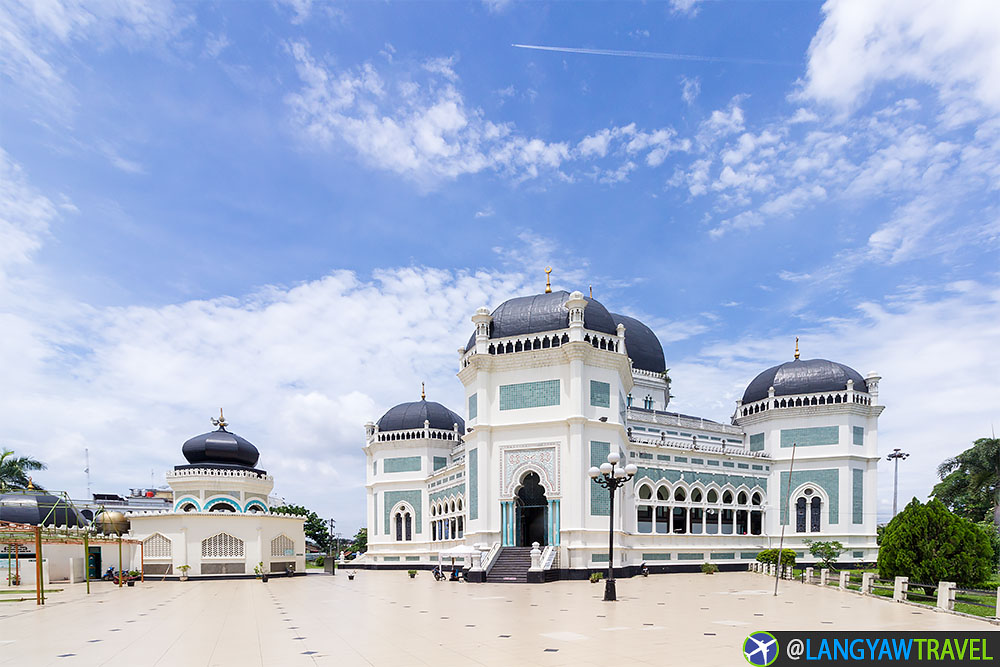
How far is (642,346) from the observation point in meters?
51.9

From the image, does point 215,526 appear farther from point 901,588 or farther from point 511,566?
point 901,588

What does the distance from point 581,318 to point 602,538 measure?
35.8 feet

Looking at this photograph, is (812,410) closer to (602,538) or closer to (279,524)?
(602,538)

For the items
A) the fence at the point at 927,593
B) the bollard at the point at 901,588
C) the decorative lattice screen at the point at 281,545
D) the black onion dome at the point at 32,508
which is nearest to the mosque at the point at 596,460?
the fence at the point at 927,593

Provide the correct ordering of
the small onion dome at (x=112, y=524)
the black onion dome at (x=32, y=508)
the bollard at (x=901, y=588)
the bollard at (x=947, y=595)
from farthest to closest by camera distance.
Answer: the black onion dome at (x=32, y=508) < the small onion dome at (x=112, y=524) < the bollard at (x=901, y=588) < the bollard at (x=947, y=595)

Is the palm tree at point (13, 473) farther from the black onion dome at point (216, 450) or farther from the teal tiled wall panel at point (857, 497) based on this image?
the teal tiled wall panel at point (857, 497)

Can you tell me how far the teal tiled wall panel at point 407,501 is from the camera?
51406 mm

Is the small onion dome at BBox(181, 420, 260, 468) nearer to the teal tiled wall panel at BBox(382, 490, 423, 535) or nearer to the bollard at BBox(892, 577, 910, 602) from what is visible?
the teal tiled wall panel at BBox(382, 490, 423, 535)

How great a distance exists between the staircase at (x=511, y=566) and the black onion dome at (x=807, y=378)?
24.3 m

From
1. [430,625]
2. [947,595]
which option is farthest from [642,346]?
[430,625]

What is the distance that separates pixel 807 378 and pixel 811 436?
155 inches

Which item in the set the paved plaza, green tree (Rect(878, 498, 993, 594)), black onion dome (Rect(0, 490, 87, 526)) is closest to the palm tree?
black onion dome (Rect(0, 490, 87, 526))

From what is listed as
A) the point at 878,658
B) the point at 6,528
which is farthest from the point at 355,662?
the point at 6,528

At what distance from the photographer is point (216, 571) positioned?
3912 centimetres
